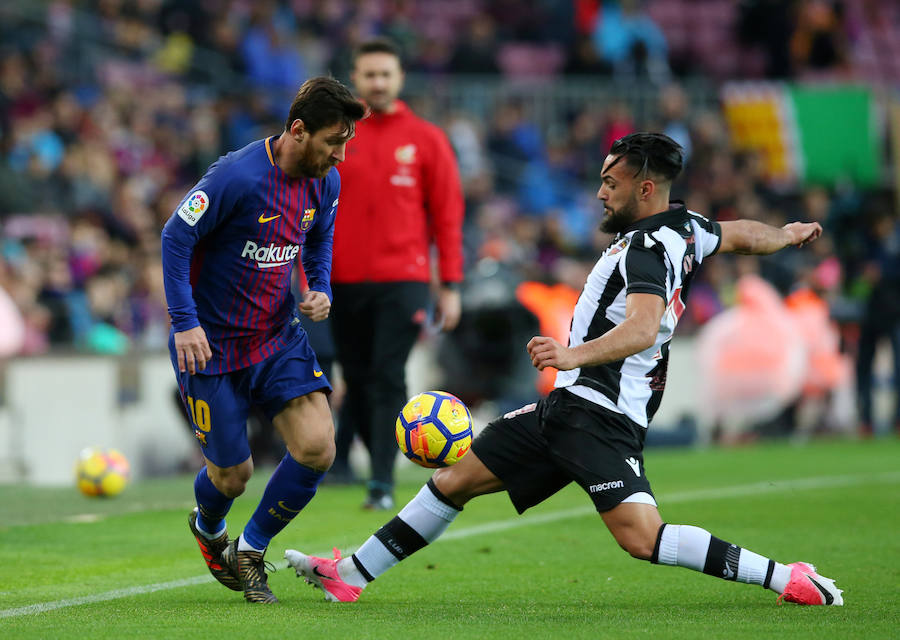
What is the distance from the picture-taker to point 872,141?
22609 mm

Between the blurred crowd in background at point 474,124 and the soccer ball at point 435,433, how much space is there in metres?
7.13

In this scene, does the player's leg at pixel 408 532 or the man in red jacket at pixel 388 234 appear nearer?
the player's leg at pixel 408 532

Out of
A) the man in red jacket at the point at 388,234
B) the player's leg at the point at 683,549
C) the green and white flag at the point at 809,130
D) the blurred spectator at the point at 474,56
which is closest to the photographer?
the player's leg at the point at 683,549

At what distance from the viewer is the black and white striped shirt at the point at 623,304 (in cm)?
539

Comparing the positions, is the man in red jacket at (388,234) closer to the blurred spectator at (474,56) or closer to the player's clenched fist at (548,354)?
the player's clenched fist at (548,354)

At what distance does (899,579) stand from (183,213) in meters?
3.42

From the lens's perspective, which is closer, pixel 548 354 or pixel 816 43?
pixel 548 354

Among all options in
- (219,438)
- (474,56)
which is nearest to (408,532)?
(219,438)

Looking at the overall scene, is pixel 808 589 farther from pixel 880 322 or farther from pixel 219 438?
pixel 880 322

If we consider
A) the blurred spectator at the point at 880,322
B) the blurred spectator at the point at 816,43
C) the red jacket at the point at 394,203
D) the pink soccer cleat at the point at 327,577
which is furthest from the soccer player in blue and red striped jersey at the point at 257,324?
the blurred spectator at the point at 816,43

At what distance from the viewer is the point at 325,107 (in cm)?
551

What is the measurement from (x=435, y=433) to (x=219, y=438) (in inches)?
33.3

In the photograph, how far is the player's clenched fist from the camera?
4.99 meters

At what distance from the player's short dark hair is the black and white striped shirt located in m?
0.16
